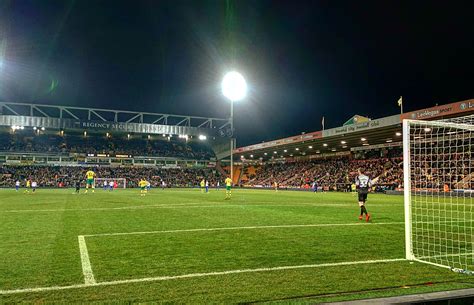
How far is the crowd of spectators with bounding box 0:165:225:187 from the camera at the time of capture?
187 feet

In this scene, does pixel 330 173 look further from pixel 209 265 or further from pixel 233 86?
pixel 209 265

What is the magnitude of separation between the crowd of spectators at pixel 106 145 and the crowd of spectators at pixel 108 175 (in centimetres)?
323

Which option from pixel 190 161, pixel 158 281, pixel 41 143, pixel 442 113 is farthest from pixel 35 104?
pixel 158 281

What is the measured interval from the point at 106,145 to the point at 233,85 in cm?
3636

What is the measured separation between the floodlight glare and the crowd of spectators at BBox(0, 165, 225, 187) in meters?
23.4

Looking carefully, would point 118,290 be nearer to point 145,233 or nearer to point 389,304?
point 389,304

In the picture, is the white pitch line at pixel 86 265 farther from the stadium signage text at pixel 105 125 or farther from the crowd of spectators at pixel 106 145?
the crowd of spectators at pixel 106 145

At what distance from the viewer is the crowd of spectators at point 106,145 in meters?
63.3

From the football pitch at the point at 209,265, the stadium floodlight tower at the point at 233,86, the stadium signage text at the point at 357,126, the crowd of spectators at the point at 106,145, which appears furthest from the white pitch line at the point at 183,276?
the crowd of spectators at the point at 106,145

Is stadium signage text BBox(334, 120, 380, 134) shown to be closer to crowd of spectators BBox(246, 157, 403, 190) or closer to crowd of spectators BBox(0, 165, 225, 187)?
crowd of spectators BBox(246, 157, 403, 190)

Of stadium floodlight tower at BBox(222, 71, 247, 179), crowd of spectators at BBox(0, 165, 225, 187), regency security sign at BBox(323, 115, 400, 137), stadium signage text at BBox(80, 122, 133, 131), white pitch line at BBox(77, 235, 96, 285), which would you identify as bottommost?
white pitch line at BBox(77, 235, 96, 285)

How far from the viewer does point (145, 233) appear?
9328mm

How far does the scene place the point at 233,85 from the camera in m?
42.8

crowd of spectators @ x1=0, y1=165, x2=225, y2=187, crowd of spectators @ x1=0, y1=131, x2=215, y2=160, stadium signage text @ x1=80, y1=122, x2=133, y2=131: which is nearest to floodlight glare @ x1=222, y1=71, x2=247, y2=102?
crowd of spectators @ x1=0, y1=165, x2=225, y2=187
